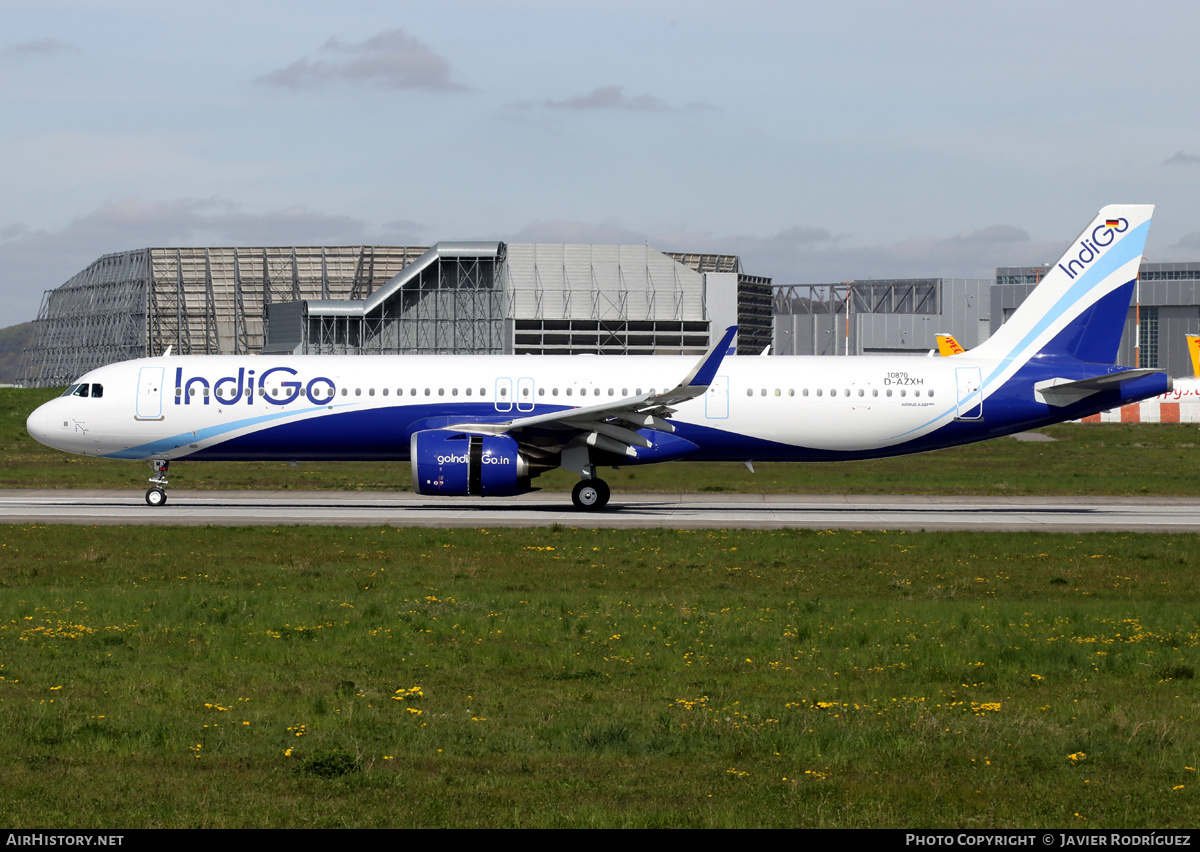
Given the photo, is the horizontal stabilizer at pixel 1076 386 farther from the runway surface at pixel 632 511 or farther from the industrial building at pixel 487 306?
the industrial building at pixel 487 306

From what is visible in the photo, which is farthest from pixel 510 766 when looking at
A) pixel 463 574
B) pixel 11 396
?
pixel 11 396

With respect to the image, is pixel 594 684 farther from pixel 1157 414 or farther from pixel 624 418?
pixel 1157 414

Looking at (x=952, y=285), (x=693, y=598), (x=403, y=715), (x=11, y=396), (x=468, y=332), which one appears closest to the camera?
(x=403, y=715)

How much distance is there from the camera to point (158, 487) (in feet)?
113

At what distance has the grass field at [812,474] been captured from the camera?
40.7 metres

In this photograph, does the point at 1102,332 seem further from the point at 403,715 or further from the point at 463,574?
the point at 403,715

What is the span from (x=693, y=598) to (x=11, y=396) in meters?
84.5

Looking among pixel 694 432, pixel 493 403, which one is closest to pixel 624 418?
pixel 694 432

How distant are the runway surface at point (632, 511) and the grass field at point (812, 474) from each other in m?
1.41

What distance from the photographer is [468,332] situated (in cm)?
11656

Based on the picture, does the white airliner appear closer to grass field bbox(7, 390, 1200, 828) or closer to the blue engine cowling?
the blue engine cowling

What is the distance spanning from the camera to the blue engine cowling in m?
30.8

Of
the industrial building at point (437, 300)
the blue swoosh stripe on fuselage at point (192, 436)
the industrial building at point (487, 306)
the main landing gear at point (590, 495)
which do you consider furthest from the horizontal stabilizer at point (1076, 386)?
the industrial building at point (487, 306)
